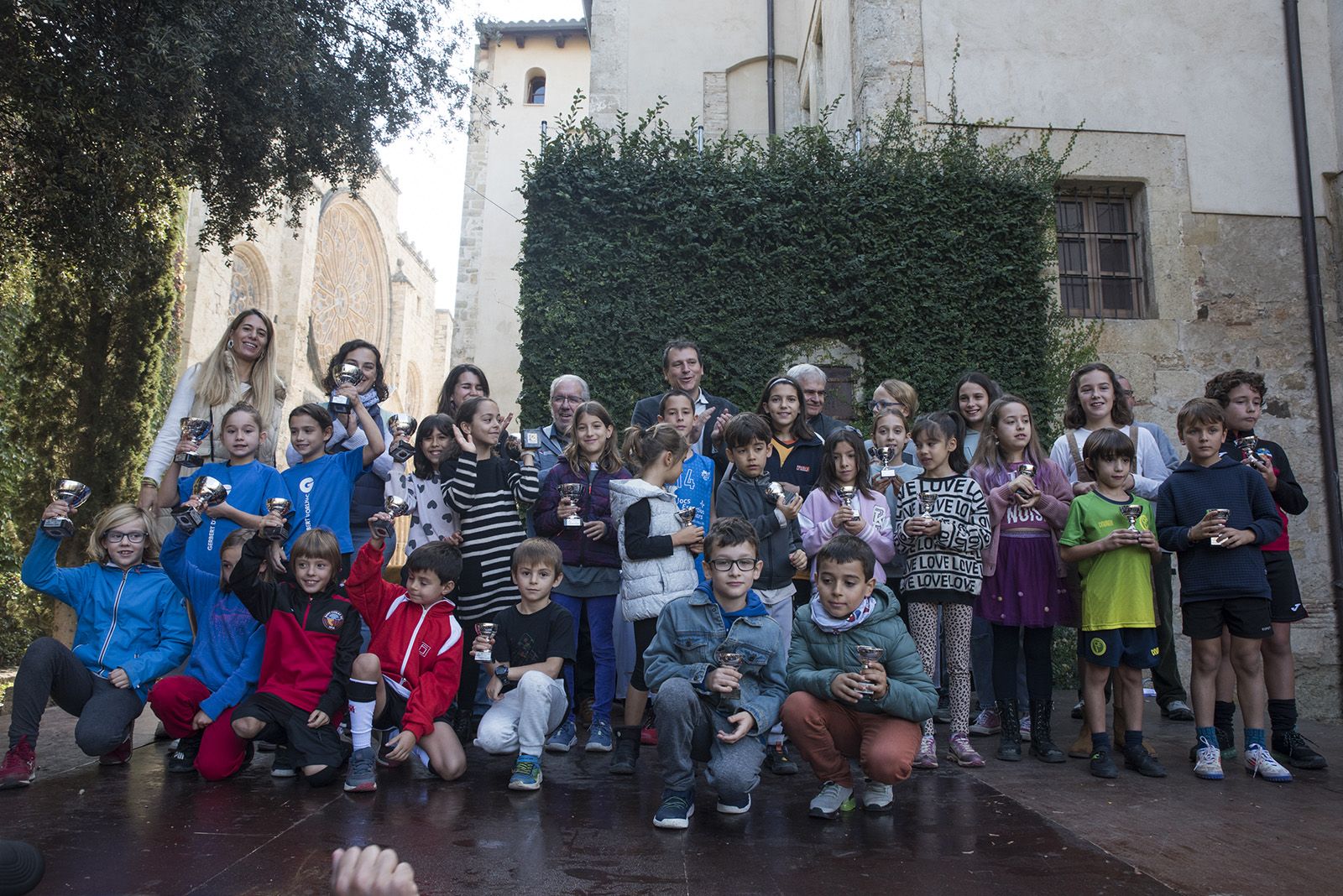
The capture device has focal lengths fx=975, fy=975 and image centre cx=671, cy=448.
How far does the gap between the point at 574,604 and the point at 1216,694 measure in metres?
3.36

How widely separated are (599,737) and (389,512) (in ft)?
5.26

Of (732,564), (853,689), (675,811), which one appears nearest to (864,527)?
(732,564)

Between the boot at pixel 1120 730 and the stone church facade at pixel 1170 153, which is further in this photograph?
the stone church facade at pixel 1170 153

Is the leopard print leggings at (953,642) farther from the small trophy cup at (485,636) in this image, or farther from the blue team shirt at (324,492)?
the blue team shirt at (324,492)

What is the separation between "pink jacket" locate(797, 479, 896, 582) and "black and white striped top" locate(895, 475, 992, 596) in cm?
12

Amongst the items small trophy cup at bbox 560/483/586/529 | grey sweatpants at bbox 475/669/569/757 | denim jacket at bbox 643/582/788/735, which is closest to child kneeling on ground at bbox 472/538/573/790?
grey sweatpants at bbox 475/669/569/757

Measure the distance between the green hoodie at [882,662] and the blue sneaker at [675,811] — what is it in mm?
661

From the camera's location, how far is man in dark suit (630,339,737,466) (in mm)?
6098

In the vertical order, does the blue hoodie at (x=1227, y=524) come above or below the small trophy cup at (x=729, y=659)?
above

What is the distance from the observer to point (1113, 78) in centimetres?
1041

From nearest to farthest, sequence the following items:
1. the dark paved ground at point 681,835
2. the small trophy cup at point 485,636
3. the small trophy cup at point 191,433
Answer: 1. the dark paved ground at point 681,835
2. the small trophy cup at point 485,636
3. the small trophy cup at point 191,433

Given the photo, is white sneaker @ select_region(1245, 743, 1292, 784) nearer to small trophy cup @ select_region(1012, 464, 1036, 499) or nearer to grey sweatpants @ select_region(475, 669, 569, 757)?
small trophy cup @ select_region(1012, 464, 1036, 499)

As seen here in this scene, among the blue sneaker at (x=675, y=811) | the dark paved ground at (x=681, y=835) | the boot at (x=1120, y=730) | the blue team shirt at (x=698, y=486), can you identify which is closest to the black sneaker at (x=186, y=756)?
the dark paved ground at (x=681, y=835)

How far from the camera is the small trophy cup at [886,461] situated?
5031mm
